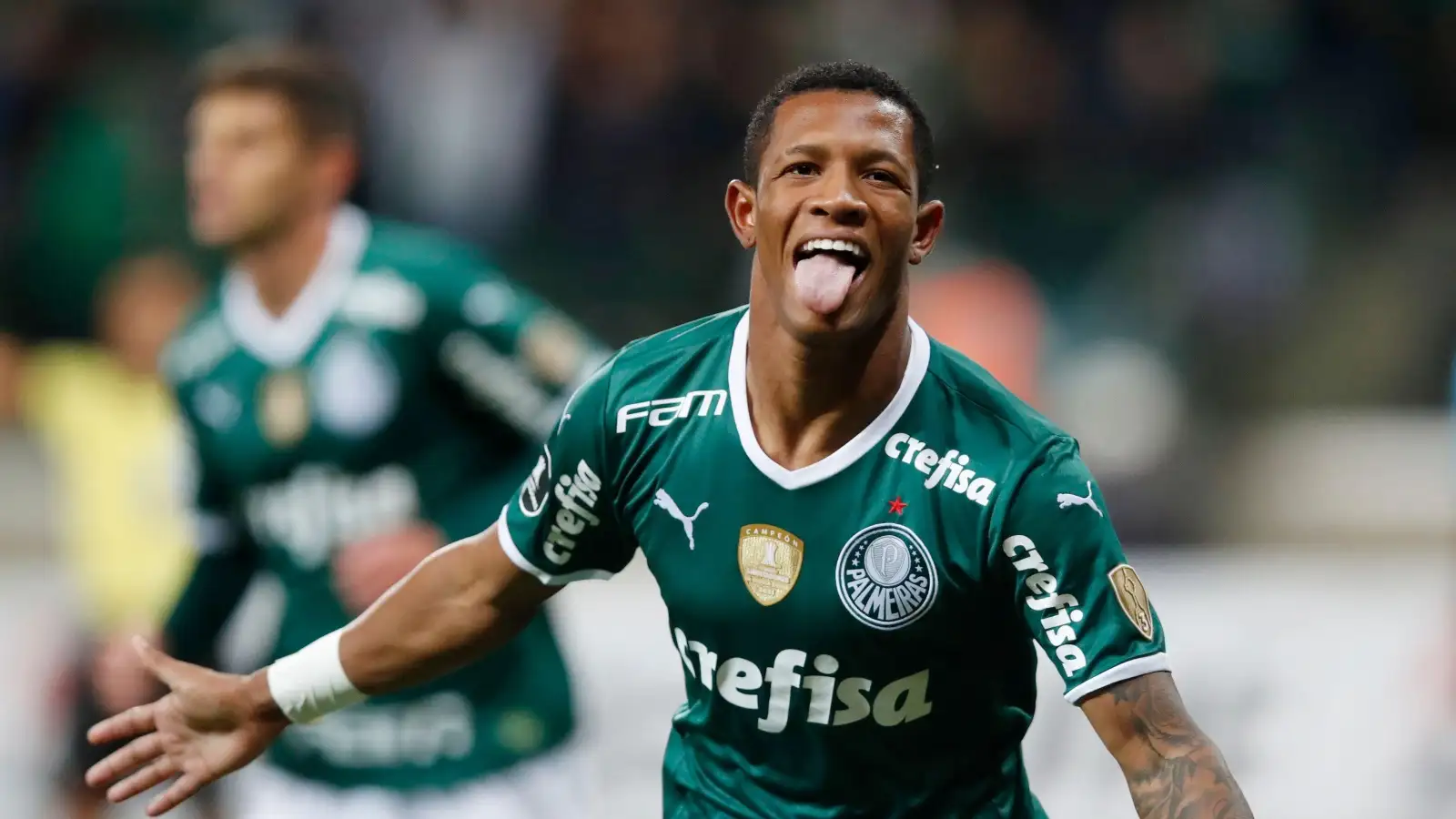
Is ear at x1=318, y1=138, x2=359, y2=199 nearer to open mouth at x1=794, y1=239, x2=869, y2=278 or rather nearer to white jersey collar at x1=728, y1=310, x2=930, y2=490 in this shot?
white jersey collar at x1=728, y1=310, x2=930, y2=490

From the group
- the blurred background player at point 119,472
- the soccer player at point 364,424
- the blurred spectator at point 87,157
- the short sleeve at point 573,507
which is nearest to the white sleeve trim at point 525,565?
the short sleeve at point 573,507

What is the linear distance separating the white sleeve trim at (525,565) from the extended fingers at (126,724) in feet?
2.50

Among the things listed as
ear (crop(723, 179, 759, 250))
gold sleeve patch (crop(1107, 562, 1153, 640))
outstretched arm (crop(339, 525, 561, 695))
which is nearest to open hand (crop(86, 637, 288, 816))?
outstretched arm (crop(339, 525, 561, 695))

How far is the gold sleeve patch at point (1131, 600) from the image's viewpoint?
3.27 meters

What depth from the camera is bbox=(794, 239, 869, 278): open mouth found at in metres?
3.29

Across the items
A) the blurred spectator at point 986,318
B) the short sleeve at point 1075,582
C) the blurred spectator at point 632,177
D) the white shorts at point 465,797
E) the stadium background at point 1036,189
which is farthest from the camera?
the blurred spectator at point 632,177

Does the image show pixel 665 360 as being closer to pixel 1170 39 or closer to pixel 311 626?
pixel 311 626

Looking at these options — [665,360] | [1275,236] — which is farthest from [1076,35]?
[665,360]

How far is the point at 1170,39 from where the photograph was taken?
35.8 feet

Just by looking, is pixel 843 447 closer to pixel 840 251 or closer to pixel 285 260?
pixel 840 251

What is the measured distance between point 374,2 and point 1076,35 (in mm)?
3784

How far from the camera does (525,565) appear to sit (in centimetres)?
382

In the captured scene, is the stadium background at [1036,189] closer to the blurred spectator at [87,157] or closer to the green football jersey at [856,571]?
the blurred spectator at [87,157]

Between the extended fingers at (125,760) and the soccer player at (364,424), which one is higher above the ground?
the soccer player at (364,424)
